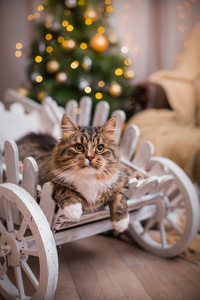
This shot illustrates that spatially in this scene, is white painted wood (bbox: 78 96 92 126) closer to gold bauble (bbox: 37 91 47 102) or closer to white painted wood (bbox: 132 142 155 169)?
white painted wood (bbox: 132 142 155 169)

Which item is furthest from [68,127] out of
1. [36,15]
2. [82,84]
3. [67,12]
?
[36,15]

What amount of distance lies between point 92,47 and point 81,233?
72.7 inches

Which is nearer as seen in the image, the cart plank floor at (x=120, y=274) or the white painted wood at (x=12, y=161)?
the white painted wood at (x=12, y=161)

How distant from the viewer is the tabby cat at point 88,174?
94 centimetres

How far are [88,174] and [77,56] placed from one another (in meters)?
1.79

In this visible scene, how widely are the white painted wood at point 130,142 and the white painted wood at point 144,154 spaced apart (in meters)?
0.05

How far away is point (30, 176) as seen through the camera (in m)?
1.02

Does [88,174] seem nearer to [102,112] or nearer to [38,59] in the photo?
[102,112]

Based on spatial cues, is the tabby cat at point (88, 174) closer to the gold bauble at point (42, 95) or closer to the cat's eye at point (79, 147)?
the cat's eye at point (79, 147)

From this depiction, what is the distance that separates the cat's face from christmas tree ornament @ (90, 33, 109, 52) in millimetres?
1649

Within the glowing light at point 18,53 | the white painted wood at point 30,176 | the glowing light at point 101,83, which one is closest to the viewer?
the white painted wood at point 30,176

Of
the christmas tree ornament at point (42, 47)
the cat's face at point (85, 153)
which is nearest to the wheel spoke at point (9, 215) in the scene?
the cat's face at point (85, 153)

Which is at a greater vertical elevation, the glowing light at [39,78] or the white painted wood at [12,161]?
the glowing light at [39,78]

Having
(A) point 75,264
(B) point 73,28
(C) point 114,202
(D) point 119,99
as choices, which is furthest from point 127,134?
(B) point 73,28
